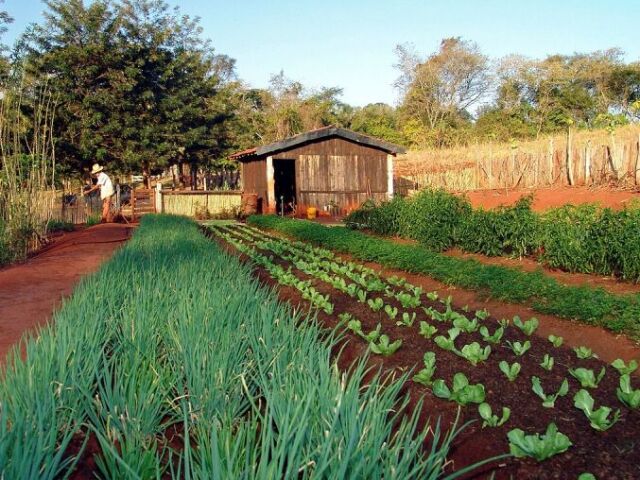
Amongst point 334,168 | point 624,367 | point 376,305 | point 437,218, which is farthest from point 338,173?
point 624,367

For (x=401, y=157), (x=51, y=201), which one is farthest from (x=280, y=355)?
(x=401, y=157)

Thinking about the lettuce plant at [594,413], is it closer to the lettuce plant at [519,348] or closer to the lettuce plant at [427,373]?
the lettuce plant at [427,373]

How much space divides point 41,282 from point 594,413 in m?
6.02

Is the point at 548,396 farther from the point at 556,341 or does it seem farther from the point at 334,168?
the point at 334,168

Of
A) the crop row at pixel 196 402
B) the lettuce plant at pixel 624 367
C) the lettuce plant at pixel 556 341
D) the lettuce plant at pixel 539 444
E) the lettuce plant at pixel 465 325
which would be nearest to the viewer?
the crop row at pixel 196 402

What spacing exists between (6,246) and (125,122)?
16281mm

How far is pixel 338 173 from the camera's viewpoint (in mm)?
19297

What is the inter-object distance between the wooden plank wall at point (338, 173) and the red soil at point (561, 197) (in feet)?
15.2

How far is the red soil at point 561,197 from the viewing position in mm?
10922

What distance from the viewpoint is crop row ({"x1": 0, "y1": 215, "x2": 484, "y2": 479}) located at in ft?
5.22

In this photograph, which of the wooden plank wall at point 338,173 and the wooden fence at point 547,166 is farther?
the wooden plank wall at point 338,173

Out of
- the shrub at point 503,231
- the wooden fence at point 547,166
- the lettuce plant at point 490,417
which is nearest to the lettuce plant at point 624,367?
the lettuce plant at point 490,417

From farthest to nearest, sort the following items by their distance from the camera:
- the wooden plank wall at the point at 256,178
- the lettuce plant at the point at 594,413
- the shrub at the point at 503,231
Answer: the wooden plank wall at the point at 256,178 → the shrub at the point at 503,231 → the lettuce plant at the point at 594,413

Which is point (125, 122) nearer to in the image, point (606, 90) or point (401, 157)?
point (401, 157)
